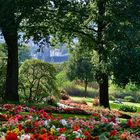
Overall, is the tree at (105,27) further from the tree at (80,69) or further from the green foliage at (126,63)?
the tree at (80,69)

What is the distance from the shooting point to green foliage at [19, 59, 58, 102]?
29766 mm

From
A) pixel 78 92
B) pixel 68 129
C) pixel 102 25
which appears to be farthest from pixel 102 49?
pixel 78 92

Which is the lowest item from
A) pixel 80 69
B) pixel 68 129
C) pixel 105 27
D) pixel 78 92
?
pixel 78 92

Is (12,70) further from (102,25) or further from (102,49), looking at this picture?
(102,25)

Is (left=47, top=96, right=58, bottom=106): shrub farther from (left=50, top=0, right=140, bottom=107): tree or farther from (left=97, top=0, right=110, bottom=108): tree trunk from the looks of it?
(left=97, top=0, right=110, bottom=108): tree trunk

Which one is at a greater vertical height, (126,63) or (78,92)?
(126,63)

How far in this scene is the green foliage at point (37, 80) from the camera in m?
29.8

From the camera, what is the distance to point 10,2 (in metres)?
22.6

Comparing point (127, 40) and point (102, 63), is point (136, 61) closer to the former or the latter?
point (127, 40)

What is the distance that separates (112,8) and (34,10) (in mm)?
5314

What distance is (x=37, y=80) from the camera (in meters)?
30.2

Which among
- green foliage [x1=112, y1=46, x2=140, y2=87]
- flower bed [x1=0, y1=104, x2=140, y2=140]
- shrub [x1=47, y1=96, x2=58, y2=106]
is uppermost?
green foliage [x1=112, y1=46, x2=140, y2=87]

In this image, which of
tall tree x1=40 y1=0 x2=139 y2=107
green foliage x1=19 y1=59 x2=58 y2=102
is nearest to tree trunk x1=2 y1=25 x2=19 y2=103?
tall tree x1=40 y1=0 x2=139 y2=107

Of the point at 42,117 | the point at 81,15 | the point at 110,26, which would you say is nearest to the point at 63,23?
the point at 81,15
